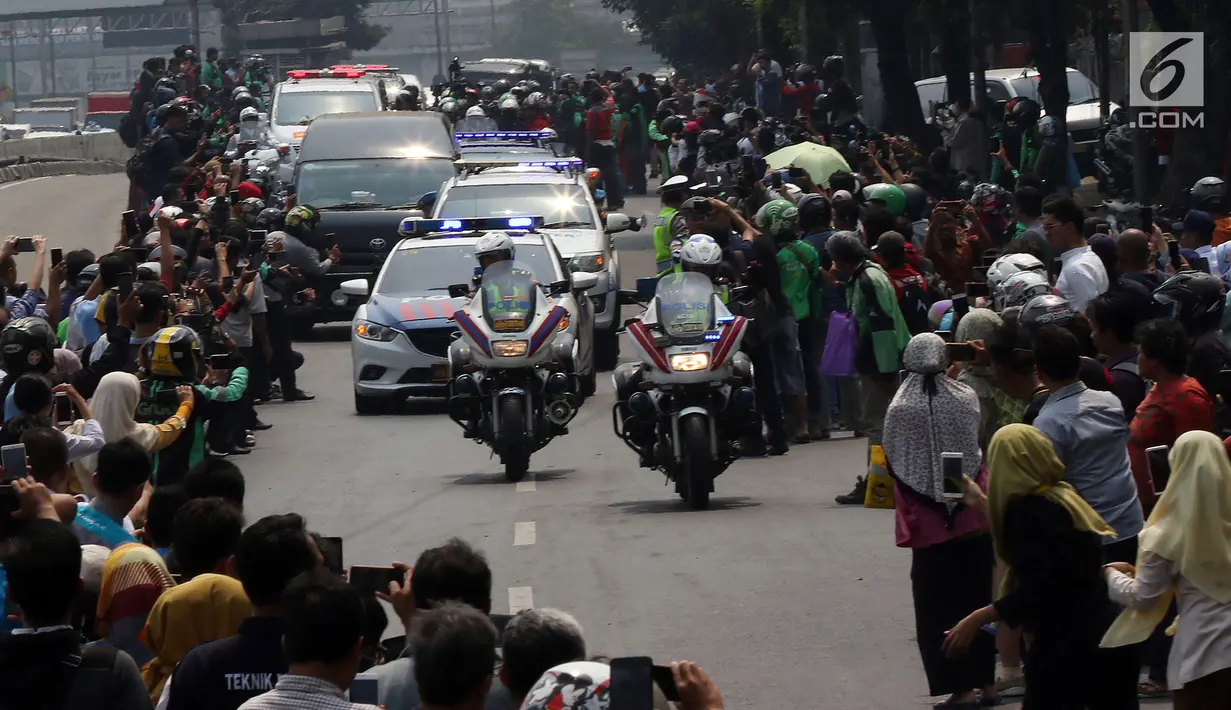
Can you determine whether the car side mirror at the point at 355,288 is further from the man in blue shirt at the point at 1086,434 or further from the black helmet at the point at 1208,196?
the man in blue shirt at the point at 1086,434

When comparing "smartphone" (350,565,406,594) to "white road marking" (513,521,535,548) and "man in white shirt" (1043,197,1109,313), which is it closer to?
"white road marking" (513,521,535,548)

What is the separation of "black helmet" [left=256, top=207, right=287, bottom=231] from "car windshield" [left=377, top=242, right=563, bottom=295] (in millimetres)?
3148

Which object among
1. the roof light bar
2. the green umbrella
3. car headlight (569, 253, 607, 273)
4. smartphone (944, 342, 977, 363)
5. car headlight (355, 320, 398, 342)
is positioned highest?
the green umbrella

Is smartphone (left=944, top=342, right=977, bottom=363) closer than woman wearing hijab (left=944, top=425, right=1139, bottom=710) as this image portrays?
No

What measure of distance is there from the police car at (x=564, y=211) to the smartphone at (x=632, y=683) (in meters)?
16.0

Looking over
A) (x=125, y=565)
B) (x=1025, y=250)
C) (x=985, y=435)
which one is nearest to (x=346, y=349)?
(x=1025, y=250)

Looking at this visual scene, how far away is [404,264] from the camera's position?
19250 millimetres

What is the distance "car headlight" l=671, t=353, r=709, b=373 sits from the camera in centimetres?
1304

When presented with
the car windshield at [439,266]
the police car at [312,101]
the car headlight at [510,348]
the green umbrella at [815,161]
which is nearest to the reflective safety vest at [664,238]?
the car windshield at [439,266]

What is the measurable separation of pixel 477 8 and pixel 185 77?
12736 cm

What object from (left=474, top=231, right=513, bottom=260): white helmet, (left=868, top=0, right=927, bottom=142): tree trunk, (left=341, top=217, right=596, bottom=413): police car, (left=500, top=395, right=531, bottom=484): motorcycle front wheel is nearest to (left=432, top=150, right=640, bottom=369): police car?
(left=341, top=217, right=596, bottom=413): police car

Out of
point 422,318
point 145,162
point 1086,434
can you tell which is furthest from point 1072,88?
point 1086,434

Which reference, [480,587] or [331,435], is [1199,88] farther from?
[480,587]

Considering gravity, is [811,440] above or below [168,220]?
below
